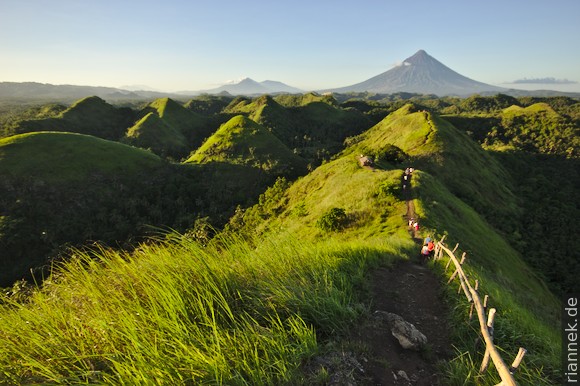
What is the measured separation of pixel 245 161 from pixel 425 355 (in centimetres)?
7964

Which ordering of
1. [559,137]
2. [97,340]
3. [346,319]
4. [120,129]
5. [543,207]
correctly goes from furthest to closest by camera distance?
[120,129] → [559,137] → [543,207] → [346,319] → [97,340]

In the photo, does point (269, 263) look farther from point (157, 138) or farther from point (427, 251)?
point (157, 138)

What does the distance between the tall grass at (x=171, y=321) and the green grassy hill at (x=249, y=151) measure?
70.6 meters

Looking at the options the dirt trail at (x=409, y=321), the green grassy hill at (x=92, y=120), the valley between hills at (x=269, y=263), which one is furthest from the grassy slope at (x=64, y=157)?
the dirt trail at (x=409, y=321)

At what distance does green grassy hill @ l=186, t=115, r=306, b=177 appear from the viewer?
263 ft

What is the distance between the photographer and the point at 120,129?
466 ft

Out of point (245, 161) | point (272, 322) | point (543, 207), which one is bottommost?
point (543, 207)

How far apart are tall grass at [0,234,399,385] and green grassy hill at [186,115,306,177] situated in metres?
70.6

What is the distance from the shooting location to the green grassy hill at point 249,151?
8012 centimetres

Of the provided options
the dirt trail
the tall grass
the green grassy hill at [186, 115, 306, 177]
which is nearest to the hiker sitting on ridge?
the dirt trail

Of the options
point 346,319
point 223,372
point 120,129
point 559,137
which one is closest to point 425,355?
point 346,319

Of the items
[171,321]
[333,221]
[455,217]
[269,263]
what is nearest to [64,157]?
[333,221]

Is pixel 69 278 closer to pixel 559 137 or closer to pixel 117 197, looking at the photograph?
pixel 117 197

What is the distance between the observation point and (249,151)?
88.1 meters
